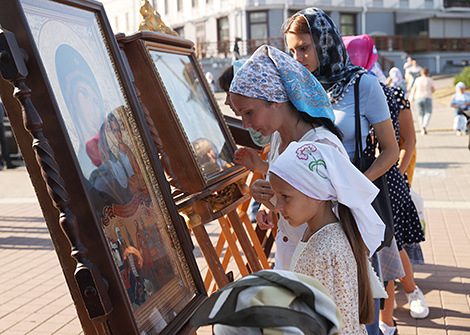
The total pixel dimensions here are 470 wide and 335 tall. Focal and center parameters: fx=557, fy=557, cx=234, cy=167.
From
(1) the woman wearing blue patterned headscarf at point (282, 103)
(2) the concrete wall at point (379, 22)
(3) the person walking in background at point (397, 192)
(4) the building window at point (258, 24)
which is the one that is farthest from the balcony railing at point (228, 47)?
(1) the woman wearing blue patterned headscarf at point (282, 103)

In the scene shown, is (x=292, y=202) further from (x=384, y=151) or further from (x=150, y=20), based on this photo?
(x=150, y=20)

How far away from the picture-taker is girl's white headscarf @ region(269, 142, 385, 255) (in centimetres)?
191

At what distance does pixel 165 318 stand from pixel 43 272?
3.93 m

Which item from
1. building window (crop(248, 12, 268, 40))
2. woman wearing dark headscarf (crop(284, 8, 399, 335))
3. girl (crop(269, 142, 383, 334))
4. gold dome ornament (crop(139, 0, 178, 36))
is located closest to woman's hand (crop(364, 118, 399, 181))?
woman wearing dark headscarf (crop(284, 8, 399, 335))

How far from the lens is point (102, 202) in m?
1.77

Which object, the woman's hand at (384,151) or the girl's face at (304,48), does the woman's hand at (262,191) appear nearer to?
the woman's hand at (384,151)

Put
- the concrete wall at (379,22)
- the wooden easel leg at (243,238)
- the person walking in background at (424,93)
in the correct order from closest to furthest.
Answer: the wooden easel leg at (243,238) < the person walking in background at (424,93) < the concrete wall at (379,22)

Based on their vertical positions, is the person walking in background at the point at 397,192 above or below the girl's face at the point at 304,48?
below

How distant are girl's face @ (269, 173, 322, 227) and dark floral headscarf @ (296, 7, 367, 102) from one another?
987 millimetres

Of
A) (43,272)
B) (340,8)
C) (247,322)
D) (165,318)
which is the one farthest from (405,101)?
(340,8)

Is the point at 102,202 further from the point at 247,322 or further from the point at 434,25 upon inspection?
the point at 434,25

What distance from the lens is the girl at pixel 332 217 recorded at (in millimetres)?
1907

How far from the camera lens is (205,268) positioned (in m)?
5.27

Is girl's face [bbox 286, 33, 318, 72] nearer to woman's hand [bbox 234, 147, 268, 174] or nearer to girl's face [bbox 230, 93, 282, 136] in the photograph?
woman's hand [bbox 234, 147, 268, 174]
